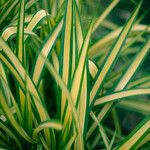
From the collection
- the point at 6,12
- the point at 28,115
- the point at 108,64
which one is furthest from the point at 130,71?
the point at 6,12

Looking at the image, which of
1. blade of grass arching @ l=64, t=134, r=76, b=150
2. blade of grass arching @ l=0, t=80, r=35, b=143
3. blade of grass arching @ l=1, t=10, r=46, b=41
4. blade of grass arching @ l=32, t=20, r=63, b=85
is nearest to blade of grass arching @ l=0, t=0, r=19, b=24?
blade of grass arching @ l=1, t=10, r=46, b=41

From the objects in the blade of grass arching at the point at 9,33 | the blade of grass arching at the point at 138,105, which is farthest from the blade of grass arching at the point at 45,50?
the blade of grass arching at the point at 138,105

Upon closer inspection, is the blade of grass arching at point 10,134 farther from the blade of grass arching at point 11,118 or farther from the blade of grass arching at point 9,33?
the blade of grass arching at point 9,33

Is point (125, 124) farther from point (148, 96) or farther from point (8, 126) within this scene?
point (8, 126)

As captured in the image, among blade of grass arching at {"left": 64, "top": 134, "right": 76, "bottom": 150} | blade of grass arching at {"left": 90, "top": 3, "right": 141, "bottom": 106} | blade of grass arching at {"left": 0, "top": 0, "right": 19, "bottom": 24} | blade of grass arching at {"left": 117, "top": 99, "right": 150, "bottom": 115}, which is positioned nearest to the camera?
blade of grass arching at {"left": 64, "top": 134, "right": 76, "bottom": 150}

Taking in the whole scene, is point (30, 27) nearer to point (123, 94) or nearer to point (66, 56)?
point (66, 56)

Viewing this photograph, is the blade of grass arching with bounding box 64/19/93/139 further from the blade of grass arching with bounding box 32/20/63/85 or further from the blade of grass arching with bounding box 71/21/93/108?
the blade of grass arching with bounding box 32/20/63/85

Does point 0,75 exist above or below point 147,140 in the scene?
above

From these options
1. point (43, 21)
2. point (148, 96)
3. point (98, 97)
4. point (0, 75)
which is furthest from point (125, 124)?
point (0, 75)
